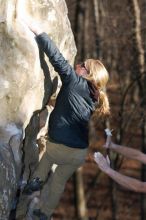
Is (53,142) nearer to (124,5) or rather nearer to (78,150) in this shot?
(78,150)

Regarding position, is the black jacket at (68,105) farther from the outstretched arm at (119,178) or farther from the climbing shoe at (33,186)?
the outstretched arm at (119,178)

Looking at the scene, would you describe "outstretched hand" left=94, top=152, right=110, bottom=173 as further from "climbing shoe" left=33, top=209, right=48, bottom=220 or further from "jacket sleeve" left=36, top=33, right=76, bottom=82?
"climbing shoe" left=33, top=209, right=48, bottom=220

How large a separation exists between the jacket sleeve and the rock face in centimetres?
14

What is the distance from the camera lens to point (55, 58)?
22.1 ft

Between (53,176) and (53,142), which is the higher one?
(53,142)

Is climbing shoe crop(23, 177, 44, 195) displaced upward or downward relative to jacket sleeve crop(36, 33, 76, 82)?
downward

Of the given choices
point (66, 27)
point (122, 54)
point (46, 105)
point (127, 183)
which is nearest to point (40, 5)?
point (66, 27)

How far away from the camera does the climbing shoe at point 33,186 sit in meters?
7.20

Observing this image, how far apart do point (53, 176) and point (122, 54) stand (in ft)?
29.8

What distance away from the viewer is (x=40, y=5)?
7156mm

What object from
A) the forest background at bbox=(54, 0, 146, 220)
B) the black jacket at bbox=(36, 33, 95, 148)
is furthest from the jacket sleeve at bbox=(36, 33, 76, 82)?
the forest background at bbox=(54, 0, 146, 220)

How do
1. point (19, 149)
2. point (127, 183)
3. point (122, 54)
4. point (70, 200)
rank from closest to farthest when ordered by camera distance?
point (127, 183)
point (19, 149)
point (122, 54)
point (70, 200)

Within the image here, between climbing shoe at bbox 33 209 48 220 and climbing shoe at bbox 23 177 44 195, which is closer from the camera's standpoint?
climbing shoe at bbox 23 177 44 195

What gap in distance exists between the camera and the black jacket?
267 inches
